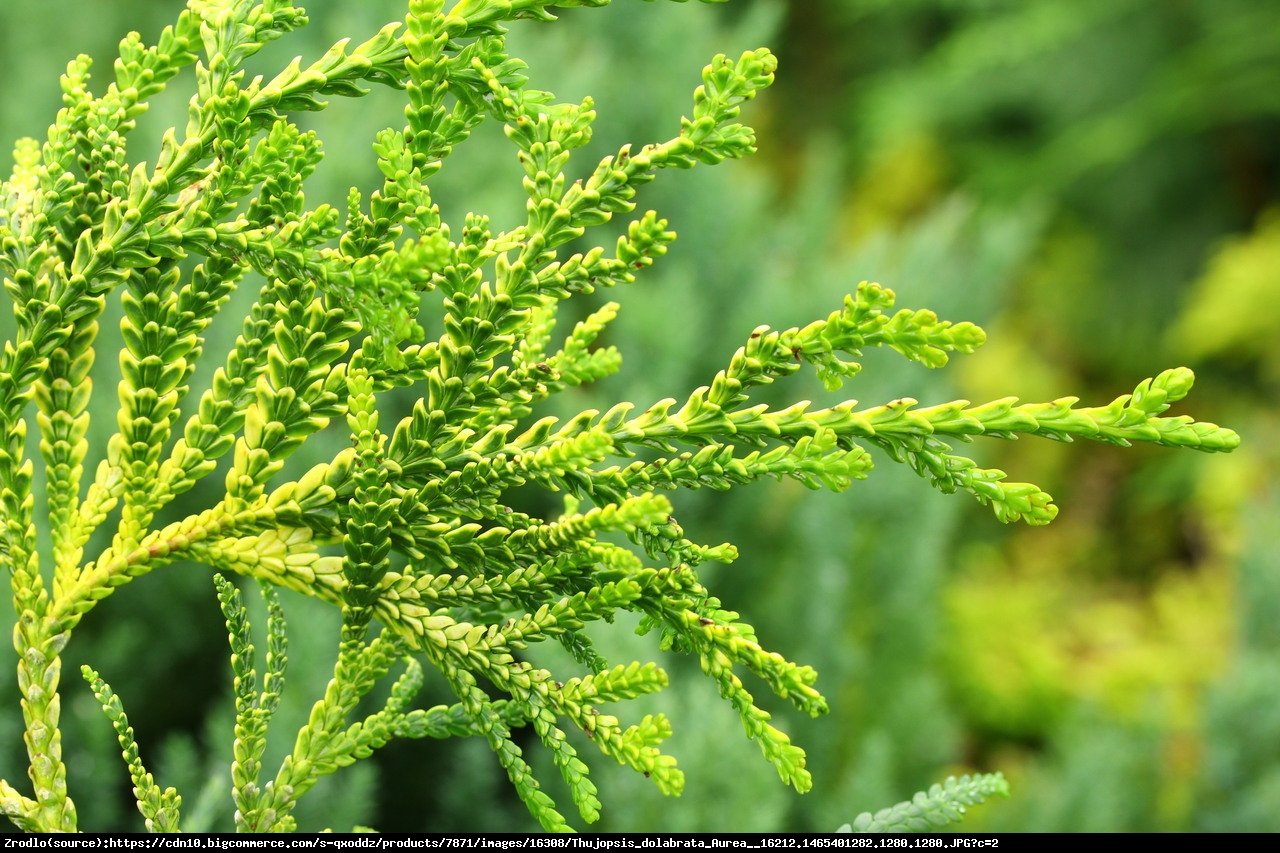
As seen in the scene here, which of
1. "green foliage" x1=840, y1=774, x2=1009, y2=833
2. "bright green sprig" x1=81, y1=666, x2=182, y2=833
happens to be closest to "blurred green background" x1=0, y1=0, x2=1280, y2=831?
"bright green sprig" x1=81, y1=666, x2=182, y2=833

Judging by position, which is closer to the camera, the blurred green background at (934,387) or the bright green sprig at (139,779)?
the bright green sprig at (139,779)

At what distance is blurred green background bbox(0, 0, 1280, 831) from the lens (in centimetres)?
311

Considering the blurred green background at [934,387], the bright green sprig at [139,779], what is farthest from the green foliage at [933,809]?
the blurred green background at [934,387]

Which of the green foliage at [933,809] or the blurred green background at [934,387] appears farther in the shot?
the blurred green background at [934,387]

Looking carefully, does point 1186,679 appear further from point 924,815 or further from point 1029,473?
point 924,815

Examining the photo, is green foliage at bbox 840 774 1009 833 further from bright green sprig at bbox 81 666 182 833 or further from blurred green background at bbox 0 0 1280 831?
blurred green background at bbox 0 0 1280 831

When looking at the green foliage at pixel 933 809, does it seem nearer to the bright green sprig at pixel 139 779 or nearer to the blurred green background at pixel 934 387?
the bright green sprig at pixel 139 779

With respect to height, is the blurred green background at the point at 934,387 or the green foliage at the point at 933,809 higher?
the blurred green background at the point at 934,387

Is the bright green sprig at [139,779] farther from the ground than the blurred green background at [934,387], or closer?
closer

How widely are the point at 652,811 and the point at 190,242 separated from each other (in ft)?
6.12

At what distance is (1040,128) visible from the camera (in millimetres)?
8180

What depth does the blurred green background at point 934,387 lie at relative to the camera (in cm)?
311

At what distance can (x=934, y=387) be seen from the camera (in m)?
4.10

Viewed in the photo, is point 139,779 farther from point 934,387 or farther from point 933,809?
point 934,387
